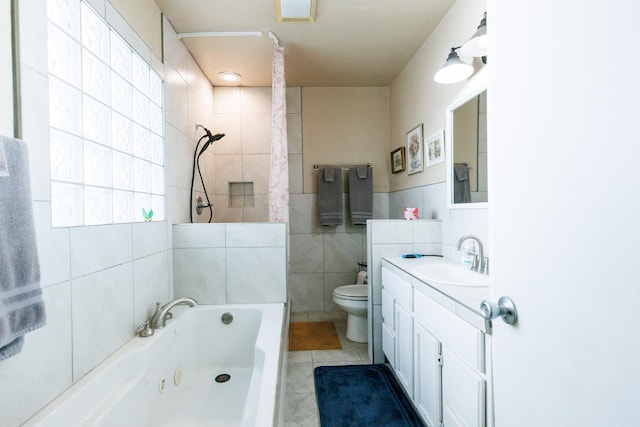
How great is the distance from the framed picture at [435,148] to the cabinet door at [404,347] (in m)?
1.09

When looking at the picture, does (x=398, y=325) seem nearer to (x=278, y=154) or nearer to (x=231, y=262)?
(x=231, y=262)

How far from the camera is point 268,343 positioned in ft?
5.02

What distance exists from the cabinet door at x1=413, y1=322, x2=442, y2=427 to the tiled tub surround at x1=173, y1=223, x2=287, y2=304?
0.96 m

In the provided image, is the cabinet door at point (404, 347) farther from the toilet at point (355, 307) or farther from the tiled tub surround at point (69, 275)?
the tiled tub surround at point (69, 275)

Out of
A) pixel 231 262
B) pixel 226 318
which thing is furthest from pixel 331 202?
pixel 226 318

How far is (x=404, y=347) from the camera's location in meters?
1.75

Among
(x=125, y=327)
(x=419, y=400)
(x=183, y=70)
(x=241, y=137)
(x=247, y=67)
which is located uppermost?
(x=247, y=67)

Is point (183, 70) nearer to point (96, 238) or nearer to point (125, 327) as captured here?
point (96, 238)

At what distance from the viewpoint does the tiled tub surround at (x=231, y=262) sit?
2070 mm

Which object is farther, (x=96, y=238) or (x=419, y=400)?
(x=419, y=400)

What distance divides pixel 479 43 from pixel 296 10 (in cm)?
114

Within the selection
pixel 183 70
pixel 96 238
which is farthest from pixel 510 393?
pixel 183 70

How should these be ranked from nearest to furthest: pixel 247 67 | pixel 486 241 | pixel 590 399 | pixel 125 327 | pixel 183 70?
pixel 590 399
pixel 125 327
pixel 486 241
pixel 183 70
pixel 247 67

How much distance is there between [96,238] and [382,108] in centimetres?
282
